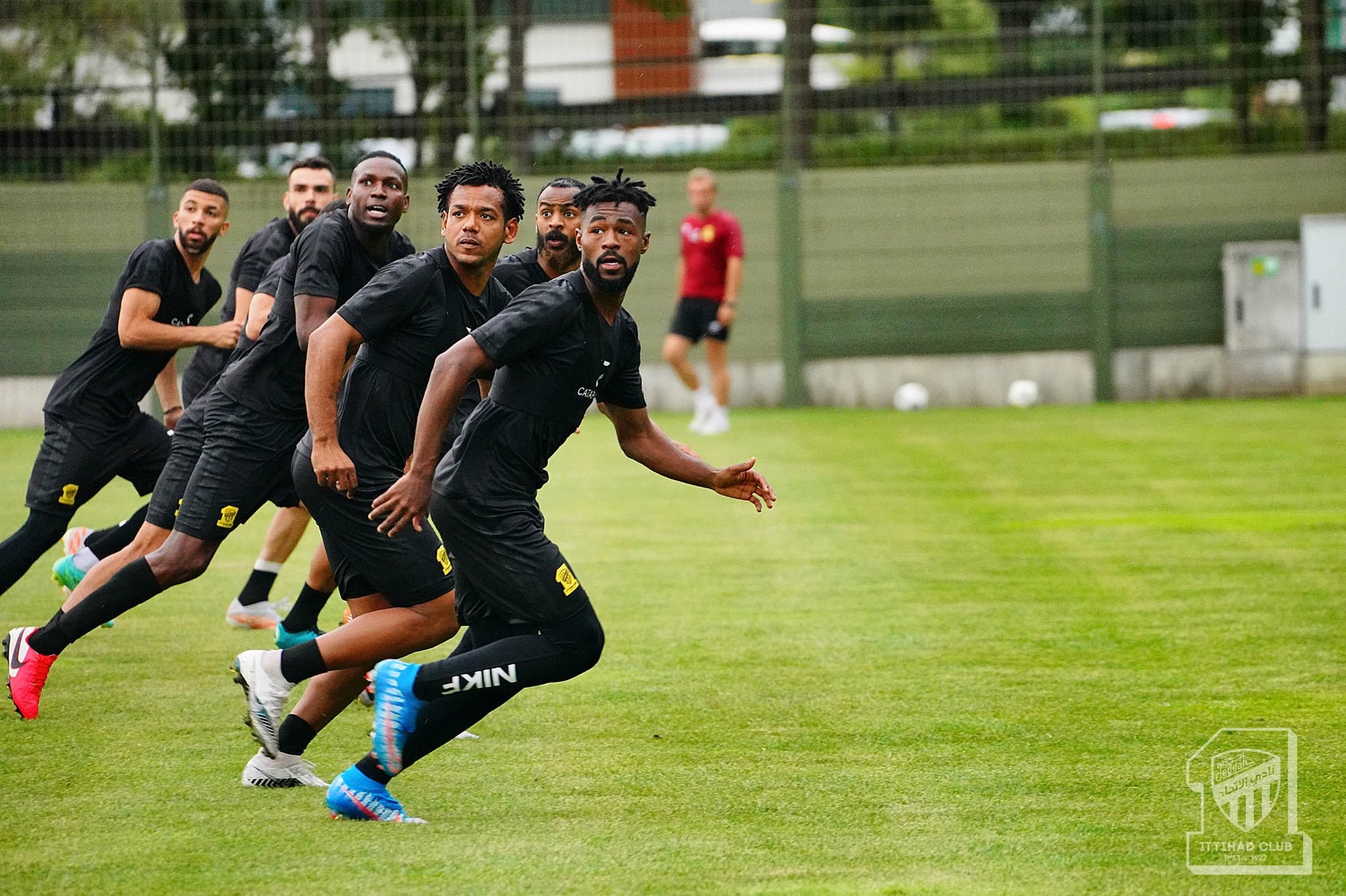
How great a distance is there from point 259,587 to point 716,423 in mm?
9103

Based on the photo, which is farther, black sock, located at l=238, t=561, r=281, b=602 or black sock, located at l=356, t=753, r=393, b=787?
black sock, located at l=238, t=561, r=281, b=602

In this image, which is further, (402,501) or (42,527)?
(42,527)

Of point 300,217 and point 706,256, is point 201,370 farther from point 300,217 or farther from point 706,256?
point 706,256

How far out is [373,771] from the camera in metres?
5.00

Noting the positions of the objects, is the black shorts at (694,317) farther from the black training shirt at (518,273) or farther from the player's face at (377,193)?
the player's face at (377,193)

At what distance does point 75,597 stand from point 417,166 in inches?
576

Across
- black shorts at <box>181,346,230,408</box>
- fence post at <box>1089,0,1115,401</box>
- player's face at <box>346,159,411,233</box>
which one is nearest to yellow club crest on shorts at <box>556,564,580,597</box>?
player's face at <box>346,159,411,233</box>

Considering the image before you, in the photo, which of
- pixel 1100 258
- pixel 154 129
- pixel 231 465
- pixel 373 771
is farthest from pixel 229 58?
pixel 373 771

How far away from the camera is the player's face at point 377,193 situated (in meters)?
5.99

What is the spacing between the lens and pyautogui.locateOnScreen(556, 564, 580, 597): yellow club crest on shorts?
5066 mm

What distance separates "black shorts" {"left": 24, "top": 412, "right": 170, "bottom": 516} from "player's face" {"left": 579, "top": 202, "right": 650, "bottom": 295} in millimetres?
3637

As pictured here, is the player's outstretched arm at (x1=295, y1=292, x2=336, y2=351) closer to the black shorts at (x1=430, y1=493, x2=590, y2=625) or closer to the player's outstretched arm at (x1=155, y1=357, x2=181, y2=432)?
the black shorts at (x1=430, y1=493, x2=590, y2=625)

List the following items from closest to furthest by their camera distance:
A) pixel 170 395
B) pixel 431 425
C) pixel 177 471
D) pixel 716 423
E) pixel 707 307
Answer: pixel 431 425 < pixel 177 471 < pixel 170 395 < pixel 716 423 < pixel 707 307

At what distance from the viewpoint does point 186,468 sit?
7203mm
